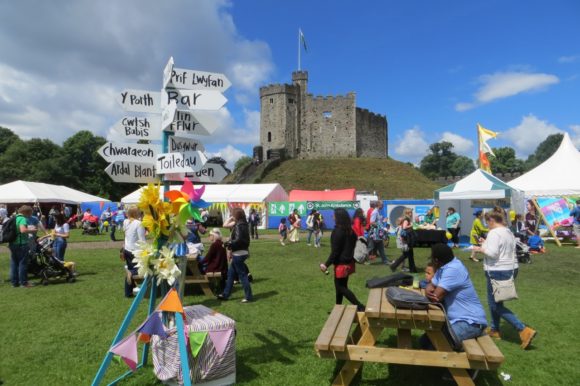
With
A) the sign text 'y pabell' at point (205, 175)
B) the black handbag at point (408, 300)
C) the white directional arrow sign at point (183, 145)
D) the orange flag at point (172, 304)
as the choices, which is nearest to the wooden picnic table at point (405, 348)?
the black handbag at point (408, 300)

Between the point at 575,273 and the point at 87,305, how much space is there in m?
10.2

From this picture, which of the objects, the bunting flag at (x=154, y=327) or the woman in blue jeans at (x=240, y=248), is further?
the woman in blue jeans at (x=240, y=248)

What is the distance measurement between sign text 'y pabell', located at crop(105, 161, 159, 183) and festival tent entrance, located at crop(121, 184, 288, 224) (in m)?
21.2

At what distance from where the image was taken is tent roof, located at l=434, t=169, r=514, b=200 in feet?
46.0

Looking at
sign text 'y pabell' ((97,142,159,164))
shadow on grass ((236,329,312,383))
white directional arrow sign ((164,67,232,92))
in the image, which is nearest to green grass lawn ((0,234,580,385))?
shadow on grass ((236,329,312,383))

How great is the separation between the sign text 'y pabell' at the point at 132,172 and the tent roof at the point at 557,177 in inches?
675

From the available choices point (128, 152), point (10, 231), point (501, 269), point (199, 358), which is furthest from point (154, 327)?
point (10, 231)

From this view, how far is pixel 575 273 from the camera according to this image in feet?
30.2

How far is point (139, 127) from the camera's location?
414 centimetres

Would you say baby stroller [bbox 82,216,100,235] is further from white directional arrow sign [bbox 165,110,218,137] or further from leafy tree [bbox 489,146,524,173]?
leafy tree [bbox 489,146,524,173]

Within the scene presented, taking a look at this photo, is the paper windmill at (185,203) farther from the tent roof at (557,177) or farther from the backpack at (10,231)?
the tent roof at (557,177)

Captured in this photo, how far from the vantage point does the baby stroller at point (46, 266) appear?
27.7 ft

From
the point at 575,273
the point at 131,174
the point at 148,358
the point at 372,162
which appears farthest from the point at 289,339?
the point at 372,162

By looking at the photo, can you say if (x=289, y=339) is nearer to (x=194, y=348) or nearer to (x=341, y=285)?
(x=341, y=285)
